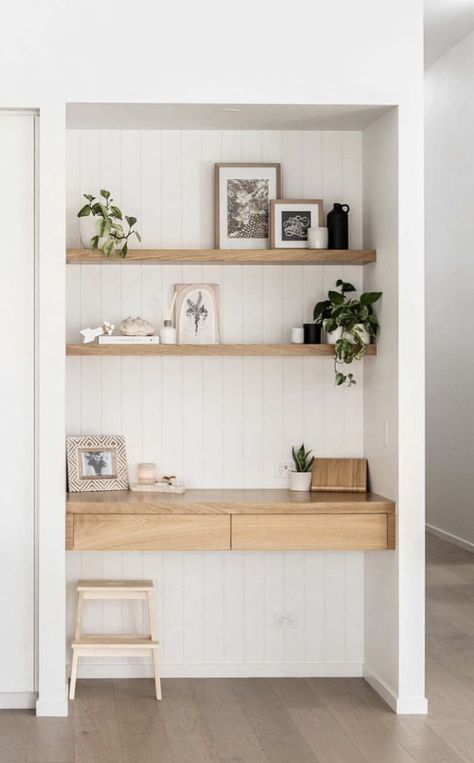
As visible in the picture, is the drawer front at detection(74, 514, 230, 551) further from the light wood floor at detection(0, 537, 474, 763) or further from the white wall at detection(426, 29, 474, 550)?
the white wall at detection(426, 29, 474, 550)

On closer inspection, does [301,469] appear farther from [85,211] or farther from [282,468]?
[85,211]

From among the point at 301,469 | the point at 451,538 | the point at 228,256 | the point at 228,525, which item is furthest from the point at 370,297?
the point at 451,538

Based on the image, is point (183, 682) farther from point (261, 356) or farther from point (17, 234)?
point (17, 234)

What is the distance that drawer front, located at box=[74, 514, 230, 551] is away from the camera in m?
4.26

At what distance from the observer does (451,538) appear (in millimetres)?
8500

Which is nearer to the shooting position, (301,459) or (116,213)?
(116,213)

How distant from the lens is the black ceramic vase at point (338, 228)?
4.57 m

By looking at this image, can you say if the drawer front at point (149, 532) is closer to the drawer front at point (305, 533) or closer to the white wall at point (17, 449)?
the drawer front at point (305, 533)

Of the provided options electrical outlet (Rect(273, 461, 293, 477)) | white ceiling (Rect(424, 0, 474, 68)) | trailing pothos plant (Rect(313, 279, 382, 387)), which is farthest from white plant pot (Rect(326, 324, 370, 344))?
white ceiling (Rect(424, 0, 474, 68))

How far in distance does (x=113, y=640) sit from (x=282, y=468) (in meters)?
1.08

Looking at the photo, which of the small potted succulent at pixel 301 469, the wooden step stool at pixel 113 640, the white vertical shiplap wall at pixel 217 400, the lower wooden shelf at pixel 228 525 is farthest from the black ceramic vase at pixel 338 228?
the wooden step stool at pixel 113 640

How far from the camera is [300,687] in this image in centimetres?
456

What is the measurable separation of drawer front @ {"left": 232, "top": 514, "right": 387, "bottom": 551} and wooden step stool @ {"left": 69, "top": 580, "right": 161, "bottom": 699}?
1.74 ft

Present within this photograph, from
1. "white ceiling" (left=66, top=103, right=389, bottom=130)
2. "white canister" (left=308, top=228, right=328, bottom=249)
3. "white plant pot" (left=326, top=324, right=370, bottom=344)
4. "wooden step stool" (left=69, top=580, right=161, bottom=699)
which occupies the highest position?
"white ceiling" (left=66, top=103, right=389, bottom=130)
